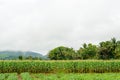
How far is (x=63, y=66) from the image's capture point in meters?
39.0

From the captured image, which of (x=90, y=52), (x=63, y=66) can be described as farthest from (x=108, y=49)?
(x=63, y=66)

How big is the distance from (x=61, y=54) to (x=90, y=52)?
9288 millimetres

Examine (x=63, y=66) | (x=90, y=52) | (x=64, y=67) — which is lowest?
(x=64, y=67)

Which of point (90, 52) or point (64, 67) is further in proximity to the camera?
point (90, 52)

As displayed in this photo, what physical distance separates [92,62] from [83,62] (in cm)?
118

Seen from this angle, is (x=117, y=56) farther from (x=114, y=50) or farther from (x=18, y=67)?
(x=18, y=67)

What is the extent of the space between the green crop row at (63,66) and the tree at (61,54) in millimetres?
40105

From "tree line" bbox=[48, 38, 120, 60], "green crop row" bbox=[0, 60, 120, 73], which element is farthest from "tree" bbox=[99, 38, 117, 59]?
"green crop row" bbox=[0, 60, 120, 73]

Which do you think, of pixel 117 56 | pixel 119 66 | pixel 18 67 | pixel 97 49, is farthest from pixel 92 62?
pixel 97 49

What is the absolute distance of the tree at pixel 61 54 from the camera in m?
80.3

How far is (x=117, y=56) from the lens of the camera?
2680 inches

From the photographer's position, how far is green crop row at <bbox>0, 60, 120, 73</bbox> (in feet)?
126

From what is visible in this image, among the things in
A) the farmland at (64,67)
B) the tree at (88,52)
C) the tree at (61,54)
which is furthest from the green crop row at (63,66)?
the tree at (61,54)

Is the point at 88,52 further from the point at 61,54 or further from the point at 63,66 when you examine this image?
the point at 63,66
